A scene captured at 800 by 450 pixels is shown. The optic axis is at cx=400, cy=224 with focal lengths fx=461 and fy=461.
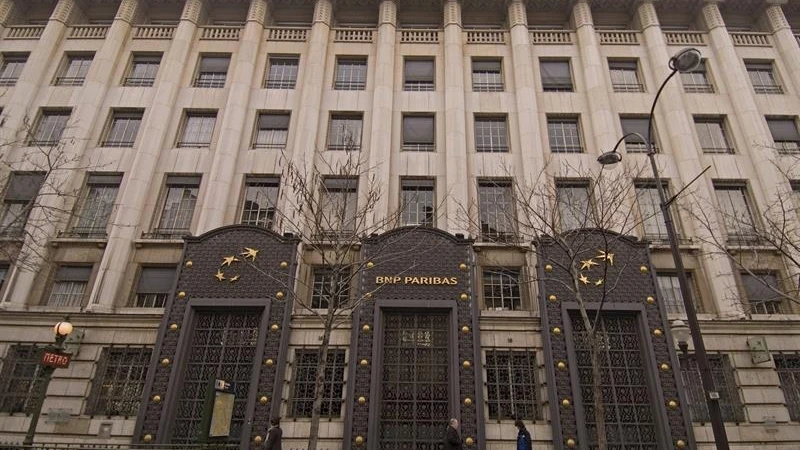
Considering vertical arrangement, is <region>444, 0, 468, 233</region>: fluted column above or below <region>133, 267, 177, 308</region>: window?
A: above

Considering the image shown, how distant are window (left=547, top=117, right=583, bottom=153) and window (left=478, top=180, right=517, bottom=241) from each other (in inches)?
126

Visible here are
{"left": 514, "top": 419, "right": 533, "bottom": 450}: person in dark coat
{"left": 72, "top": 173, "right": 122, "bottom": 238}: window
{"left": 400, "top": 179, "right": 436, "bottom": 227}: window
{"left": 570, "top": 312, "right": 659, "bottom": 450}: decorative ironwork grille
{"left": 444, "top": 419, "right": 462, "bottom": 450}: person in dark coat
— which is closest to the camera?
{"left": 444, "top": 419, "right": 462, "bottom": 450}: person in dark coat

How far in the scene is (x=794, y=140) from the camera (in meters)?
21.1

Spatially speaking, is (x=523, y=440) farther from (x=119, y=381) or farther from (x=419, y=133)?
(x=119, y=381)

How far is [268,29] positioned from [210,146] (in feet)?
25.0

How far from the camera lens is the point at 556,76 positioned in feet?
74.6

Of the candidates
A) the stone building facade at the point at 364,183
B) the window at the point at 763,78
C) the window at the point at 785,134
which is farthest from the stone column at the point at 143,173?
the window at the point at 763,78

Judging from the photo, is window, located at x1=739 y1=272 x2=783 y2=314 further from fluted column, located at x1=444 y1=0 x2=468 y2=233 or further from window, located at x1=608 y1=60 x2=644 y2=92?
fluted column, located at x1=444 y1=0 x2=468 y2=233

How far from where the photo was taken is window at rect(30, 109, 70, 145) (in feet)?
68.5

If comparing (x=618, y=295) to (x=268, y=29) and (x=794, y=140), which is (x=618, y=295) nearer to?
(x=794, y=140)

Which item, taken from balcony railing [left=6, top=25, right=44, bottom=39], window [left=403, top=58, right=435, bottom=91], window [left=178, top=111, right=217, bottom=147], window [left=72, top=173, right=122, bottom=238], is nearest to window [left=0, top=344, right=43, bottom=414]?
window [left=72, top=173, right=122, bottom=238]

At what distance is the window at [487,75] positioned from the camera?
22.5 meters

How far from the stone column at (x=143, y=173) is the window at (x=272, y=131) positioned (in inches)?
157

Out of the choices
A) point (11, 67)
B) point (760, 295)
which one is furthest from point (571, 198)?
point (11, 67)
